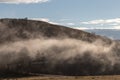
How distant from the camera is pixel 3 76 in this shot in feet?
654

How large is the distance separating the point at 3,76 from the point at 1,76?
3.53ft

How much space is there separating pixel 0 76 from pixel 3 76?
1.76 metres

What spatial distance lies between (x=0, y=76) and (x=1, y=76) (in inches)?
30.0

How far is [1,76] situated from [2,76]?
533 mm

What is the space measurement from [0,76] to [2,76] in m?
1.15

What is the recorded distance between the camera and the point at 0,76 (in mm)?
198375

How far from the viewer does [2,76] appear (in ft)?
653

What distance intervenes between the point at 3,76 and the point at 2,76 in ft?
1.99

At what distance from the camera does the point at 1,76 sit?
19900 centimetres
